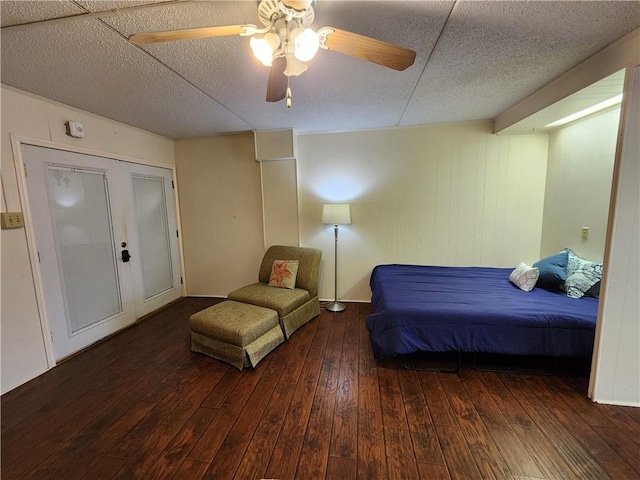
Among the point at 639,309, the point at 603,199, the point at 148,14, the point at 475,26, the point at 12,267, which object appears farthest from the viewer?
the point at 603,199

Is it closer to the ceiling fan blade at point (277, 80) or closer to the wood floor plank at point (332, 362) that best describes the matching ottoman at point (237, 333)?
the wood floor plank at point (332, 362)

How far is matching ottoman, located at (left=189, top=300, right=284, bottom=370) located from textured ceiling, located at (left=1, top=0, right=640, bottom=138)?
1.98 meters

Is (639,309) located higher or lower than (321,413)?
higher

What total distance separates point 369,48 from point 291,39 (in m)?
0.36

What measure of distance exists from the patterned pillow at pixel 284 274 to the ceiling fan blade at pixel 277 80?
2057 mm

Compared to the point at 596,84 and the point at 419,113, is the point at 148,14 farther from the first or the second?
the point at 596,84

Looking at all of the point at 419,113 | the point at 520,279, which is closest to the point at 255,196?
the point at 419,113

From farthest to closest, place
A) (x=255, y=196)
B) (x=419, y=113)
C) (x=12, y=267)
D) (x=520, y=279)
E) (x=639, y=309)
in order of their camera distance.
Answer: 1. (x=255, y=196)
2. (x=419, y=113)
3. (x=520, y=279)
4. (x=12, y=267)
5. (x=639, y=309)

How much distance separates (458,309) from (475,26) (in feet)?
6.27

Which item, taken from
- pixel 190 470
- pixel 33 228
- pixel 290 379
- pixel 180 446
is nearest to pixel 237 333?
pixel 290 379

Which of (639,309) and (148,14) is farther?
(639,309)

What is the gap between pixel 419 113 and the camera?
2.98 m

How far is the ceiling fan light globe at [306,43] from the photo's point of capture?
113cm

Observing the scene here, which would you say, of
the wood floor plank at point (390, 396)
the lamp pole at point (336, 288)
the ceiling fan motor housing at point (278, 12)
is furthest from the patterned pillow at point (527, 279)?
the ceiling fan motor housing at point (278, 12)
